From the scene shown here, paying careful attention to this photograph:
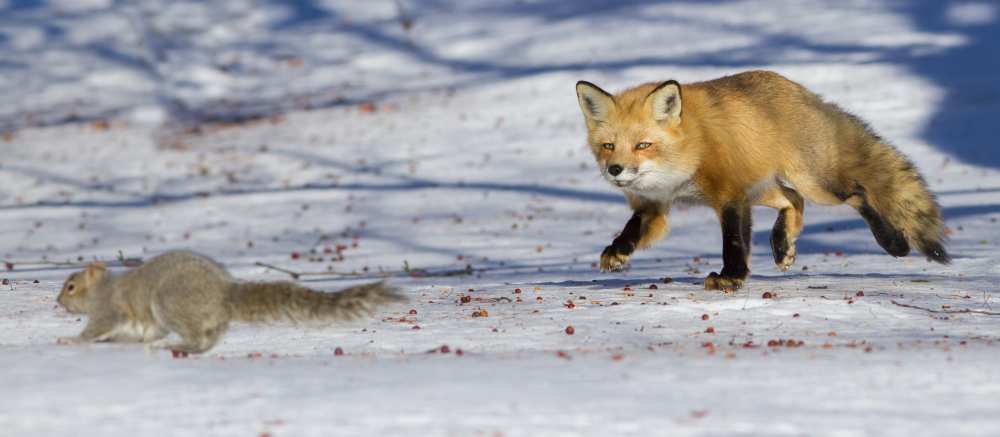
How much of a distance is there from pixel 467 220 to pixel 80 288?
8.42 meters

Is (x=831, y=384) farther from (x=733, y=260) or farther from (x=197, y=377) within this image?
(x=733, y=260)

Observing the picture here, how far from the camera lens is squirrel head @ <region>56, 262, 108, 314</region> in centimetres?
570

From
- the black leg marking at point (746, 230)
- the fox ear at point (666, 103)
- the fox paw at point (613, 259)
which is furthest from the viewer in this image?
the fox paw at point (613, 259)

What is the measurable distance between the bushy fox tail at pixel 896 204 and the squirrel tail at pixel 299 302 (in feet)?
13.9

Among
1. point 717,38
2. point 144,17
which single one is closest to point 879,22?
point 717,38

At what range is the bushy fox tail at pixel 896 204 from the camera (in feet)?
26.2

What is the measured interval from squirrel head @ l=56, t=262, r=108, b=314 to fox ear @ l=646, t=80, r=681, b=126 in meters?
3.49

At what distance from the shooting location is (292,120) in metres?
21.5

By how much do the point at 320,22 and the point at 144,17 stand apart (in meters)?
5.13

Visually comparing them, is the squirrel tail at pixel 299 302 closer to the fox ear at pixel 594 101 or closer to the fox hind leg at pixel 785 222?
the fox ear at pixel 594 101

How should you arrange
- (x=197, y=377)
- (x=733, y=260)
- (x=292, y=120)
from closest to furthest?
(x=197, y=377), (x=733, y=260), (x=292, y=120)

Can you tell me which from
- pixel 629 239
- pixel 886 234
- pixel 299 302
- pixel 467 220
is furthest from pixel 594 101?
pixel 467 220

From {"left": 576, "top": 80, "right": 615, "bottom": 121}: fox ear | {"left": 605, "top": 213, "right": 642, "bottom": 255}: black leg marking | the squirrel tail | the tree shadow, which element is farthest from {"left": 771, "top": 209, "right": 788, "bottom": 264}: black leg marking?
the tree shadow

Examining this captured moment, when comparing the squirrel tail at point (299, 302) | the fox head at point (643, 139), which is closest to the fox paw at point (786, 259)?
the fox head at point (643, 139)
